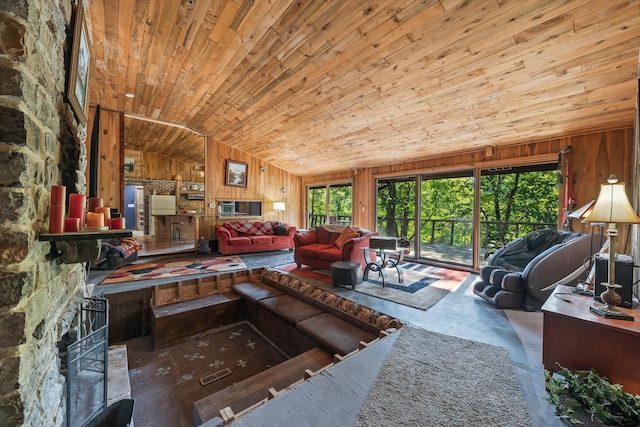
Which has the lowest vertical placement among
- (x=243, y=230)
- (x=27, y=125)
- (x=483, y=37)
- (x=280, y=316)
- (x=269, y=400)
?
(x=280, y=316)

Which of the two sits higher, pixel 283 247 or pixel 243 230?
pixel 243 230

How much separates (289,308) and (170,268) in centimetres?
290

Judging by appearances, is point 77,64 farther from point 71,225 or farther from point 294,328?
point 294,328

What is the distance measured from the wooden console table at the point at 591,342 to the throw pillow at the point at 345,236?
10.3ft

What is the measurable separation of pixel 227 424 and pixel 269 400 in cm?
26

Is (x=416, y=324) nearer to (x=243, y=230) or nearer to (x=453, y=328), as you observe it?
(x=453, y=328)

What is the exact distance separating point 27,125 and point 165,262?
5.05 metres

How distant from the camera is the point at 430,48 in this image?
2.60 meters

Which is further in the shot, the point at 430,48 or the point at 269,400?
the point at 430,48

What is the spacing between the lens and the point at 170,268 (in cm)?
473

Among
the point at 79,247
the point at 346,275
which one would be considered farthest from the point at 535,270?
the point at 79,247

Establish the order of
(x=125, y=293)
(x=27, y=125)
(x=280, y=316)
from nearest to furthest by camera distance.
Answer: (x=27, y=125) → (x=280, y=316) → (x=125, y=293)

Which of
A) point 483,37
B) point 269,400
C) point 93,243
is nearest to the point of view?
point 93,243

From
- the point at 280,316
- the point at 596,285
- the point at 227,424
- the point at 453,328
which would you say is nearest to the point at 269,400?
the point at 227,424
